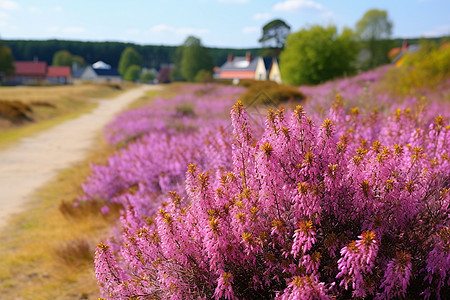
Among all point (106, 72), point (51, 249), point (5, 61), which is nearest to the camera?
point (51, 249)

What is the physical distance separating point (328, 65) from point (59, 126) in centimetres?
2100

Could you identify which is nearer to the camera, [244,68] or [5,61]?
[5,61]

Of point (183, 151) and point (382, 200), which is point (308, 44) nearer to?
point (183, 151)

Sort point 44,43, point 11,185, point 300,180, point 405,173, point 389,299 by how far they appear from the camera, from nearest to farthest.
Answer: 1. point 389,299
2. point 300,180
3. point 405,173
4. point 11,185
5. point 44,43

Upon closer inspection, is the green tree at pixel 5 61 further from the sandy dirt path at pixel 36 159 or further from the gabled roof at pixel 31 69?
the sandy dirt path at pixel 36 159

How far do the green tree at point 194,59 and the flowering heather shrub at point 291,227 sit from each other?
7485cm

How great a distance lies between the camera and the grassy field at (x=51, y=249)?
473 cm

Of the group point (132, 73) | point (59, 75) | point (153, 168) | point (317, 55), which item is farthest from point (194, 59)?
point (153, 168)

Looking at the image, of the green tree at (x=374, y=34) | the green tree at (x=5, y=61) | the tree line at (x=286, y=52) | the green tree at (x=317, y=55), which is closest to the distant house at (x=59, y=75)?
the tree line at (x=286, y=52)

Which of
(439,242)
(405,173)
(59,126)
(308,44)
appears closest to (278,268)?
(439,242)

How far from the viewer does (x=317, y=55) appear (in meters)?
31.6

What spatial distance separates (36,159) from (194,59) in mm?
66144

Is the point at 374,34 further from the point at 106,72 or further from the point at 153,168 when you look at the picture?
the point at 106,72

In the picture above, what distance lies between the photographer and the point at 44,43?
123 metres
